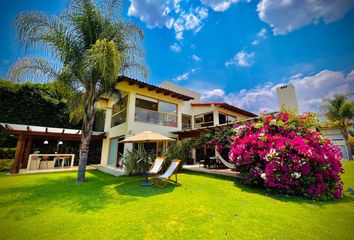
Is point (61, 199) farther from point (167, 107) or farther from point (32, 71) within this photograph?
point (167, 107)

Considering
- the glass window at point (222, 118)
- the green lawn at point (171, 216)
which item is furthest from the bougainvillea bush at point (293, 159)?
the glass window at point (222, 118)

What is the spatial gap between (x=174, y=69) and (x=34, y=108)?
1663 cm

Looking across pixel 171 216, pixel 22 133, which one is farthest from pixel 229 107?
pixel 22 133

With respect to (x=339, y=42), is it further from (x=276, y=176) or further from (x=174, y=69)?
(x=174, y=69)

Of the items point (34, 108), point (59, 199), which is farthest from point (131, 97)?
point (34, 108)

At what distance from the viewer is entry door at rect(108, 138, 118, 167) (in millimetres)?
12977

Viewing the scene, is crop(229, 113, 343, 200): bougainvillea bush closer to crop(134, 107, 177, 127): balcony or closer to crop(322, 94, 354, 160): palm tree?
crop(134, 107, 177, 127): balcony

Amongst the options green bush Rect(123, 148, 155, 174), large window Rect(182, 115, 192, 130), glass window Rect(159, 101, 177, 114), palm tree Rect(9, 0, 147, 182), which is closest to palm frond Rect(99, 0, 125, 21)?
palm tree Rect(9, 0, 147, 182)

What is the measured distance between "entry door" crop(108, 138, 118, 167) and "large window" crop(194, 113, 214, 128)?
32.5 ft

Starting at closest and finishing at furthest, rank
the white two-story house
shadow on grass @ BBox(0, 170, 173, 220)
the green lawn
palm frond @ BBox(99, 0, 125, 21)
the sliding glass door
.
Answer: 1. the green lawn
2. shadow on grass @ BBox(0, 170, 173, 220)
3. palm frond @ BBox(99, 0, 125, 21)
4. the white two-story house
5. the sliding glass door

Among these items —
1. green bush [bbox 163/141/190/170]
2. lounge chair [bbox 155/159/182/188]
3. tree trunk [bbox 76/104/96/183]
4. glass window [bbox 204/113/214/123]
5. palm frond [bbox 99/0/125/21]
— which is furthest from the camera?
glass window [bbox 204/113/214/123]

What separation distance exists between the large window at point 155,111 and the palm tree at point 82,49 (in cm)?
324

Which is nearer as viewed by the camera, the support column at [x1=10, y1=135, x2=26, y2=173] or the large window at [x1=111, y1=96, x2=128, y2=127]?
the support column at [x1=10, y1=135, x2=26, y2=173]

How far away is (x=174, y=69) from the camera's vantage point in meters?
20.1
